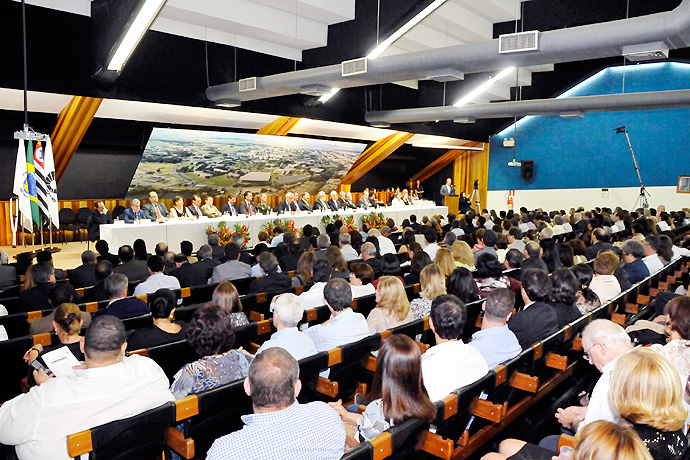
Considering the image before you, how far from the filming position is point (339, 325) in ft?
10.6

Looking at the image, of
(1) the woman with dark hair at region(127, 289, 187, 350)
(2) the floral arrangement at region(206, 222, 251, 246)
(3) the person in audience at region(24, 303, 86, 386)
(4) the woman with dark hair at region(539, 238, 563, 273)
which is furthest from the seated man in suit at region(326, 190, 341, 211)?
(3) the person in audience at region(24, 303, 86, 386)

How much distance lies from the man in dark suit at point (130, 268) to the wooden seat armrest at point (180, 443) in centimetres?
357

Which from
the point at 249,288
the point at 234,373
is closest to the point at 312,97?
the point at 249,288

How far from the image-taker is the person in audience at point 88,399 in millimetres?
1983

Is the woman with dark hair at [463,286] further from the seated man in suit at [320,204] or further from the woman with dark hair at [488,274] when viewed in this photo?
the seated man in suit at [320,204]

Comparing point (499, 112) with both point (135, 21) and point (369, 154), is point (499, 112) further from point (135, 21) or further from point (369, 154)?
point (135, 21)

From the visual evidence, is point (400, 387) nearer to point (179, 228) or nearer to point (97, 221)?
point (179, 228)

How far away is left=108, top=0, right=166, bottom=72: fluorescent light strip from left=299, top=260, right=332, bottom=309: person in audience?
3402mm

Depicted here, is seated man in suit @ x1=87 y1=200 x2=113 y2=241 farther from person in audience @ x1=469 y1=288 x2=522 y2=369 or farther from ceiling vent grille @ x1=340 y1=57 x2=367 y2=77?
person in audience @ x1=469 y1=288 x2=522 y2=369

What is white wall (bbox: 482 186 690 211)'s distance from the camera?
14633mm

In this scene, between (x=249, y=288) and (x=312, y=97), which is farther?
(x=312, y=97)

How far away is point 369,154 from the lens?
608 inches

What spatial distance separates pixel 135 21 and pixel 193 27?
9.02 feet

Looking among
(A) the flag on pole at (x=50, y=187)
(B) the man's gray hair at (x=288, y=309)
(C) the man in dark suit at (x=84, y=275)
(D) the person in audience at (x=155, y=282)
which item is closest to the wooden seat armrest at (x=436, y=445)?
(B) the man's gray hair at (x=288, y=309)
